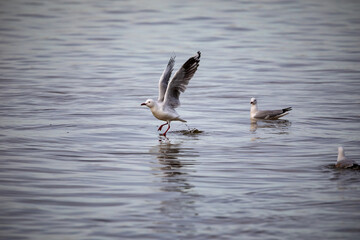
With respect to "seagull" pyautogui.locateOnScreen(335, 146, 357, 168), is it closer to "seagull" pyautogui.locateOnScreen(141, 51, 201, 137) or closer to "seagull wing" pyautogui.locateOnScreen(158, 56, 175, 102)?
"seagull" pyautogui.locateOnScreen(141, 51, 201, 137)

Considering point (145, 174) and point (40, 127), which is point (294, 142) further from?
point (40, 127)

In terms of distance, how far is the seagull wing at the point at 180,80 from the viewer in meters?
12.9

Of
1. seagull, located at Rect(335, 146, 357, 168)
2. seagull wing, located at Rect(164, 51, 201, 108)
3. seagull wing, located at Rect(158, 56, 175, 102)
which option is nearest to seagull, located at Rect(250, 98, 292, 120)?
seagull wing, located at Rect(164, 51, 201, 108)

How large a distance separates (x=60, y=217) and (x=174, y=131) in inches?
236

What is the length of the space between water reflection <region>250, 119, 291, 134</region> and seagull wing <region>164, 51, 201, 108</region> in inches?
66.3

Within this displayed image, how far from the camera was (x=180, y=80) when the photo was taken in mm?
13023

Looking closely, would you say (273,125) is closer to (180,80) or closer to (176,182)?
(180,80)

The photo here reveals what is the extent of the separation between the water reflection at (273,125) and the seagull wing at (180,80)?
1.68 m

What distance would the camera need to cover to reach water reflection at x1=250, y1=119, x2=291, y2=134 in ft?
44.4

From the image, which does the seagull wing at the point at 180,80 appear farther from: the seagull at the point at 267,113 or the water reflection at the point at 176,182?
the seagull at the point at 267,113

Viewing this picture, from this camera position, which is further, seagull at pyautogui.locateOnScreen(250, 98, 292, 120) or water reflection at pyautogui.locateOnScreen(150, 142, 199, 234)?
seagull at pyautogui.locateOnScreen(250, 98, 292, 120)

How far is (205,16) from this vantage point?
36.8 meters

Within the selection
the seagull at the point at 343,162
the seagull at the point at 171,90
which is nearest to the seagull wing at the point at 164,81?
the seagull at the point at 171,90

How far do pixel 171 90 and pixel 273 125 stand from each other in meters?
2.49
